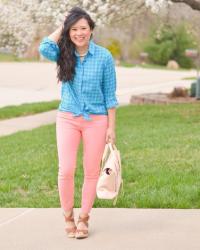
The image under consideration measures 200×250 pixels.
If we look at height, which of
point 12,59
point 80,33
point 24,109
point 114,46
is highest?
point 80,33

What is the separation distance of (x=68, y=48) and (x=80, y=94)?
0.35 meters

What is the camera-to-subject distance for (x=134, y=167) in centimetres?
904

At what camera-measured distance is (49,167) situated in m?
9.25

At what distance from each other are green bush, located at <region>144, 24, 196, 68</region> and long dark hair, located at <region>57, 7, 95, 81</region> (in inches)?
1706

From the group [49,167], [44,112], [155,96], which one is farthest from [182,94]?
[49,167]

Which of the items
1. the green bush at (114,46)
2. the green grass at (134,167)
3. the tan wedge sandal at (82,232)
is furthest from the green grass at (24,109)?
the green bush at (114,46)

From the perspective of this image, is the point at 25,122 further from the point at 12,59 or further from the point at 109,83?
the point at 12,59

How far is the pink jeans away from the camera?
18.9ft

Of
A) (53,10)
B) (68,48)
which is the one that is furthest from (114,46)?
(68,48)

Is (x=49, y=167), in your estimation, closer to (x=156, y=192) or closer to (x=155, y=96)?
(x=156, y=192)

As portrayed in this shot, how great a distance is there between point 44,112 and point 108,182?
14.0 m

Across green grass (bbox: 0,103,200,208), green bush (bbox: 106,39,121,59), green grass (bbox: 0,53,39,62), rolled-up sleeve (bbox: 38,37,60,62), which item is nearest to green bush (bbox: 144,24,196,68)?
green bush (bbox: 106,39,121,59)

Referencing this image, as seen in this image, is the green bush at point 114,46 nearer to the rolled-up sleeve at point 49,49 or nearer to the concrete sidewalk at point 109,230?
the concrete sidewalk at point 109,230

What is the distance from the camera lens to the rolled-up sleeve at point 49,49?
576cm
